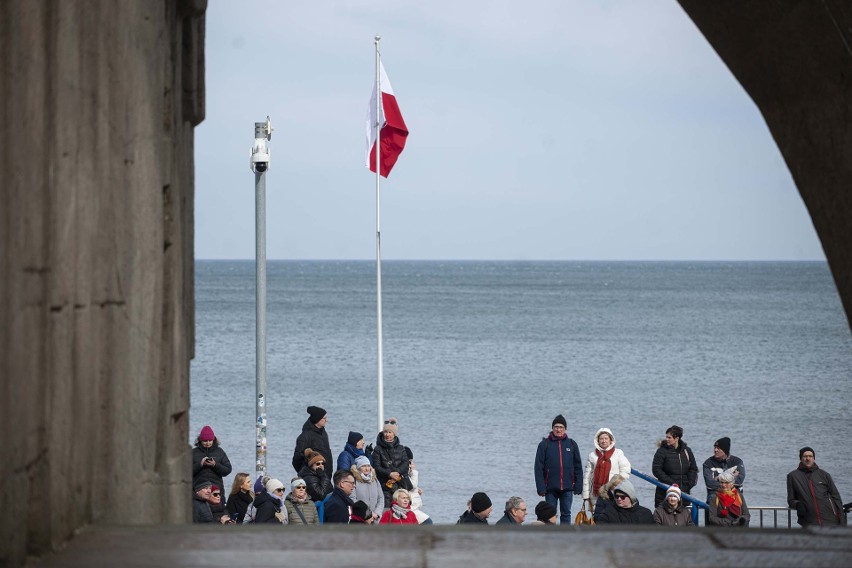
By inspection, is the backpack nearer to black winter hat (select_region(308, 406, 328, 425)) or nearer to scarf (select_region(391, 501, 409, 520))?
scarf (select_region(391, 501, 409, 520))

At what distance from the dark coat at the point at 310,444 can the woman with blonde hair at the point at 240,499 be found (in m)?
1.24

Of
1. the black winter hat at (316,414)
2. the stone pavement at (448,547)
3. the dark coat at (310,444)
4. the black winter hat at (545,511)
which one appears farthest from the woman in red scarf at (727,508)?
the stone pavement at (448,547)

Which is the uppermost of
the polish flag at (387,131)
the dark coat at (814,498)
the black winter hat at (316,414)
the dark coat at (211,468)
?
the polish flag at (387,131)

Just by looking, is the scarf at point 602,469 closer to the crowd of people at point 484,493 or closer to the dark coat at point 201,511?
the crowd of people at point 484,493

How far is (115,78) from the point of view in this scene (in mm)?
4473

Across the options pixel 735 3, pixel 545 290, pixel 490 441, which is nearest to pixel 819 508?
pixel 735 3

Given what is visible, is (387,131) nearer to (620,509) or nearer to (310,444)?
(310,444)

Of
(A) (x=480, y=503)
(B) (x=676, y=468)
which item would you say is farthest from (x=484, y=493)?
(B) (x=676, y=468)

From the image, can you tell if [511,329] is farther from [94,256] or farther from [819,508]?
[94,256]

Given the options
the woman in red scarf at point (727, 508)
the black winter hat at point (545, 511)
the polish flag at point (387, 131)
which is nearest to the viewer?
the black winter hat at point (545, 511)

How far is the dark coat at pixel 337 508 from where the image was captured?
1069 cm

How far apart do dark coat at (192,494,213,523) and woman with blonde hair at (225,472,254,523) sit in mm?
864

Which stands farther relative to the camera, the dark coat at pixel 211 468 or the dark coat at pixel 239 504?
the dark coat at pixel 211 468

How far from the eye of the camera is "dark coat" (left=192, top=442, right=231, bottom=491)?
39.9 ft
